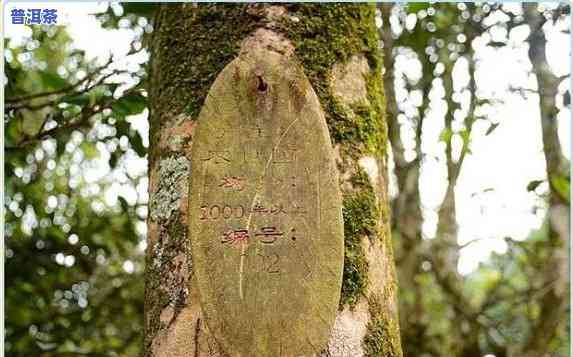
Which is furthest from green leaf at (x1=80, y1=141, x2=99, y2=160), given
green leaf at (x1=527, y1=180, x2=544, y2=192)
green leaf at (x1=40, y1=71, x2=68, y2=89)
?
green leaf at (x1=527, y1=180, x2=544, y2=192)

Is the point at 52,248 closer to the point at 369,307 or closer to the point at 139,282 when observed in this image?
the point at 139,282

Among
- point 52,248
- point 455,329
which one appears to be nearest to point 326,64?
point 52,248

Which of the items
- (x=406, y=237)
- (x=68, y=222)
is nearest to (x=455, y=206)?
(x=406, y=237)

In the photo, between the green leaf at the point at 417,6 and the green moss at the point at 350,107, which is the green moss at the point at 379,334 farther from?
the green leaf at the point at 417,6

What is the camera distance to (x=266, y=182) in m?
1.00

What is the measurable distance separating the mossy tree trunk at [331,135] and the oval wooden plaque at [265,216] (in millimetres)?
34

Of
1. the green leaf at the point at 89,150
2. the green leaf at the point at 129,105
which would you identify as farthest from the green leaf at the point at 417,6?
the green leaf at the point at 89,150

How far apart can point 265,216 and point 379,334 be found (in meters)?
0.24

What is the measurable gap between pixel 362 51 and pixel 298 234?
383 mm

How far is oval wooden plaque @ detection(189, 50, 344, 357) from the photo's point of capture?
95cm

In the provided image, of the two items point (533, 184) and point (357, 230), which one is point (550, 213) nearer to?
point (533, 184)

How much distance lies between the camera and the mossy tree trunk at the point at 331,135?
100cm

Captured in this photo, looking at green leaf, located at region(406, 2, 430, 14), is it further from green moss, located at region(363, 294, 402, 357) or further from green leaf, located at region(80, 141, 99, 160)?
green leaf, located at region(80, 141, 99, 160)

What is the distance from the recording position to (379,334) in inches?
39.9
